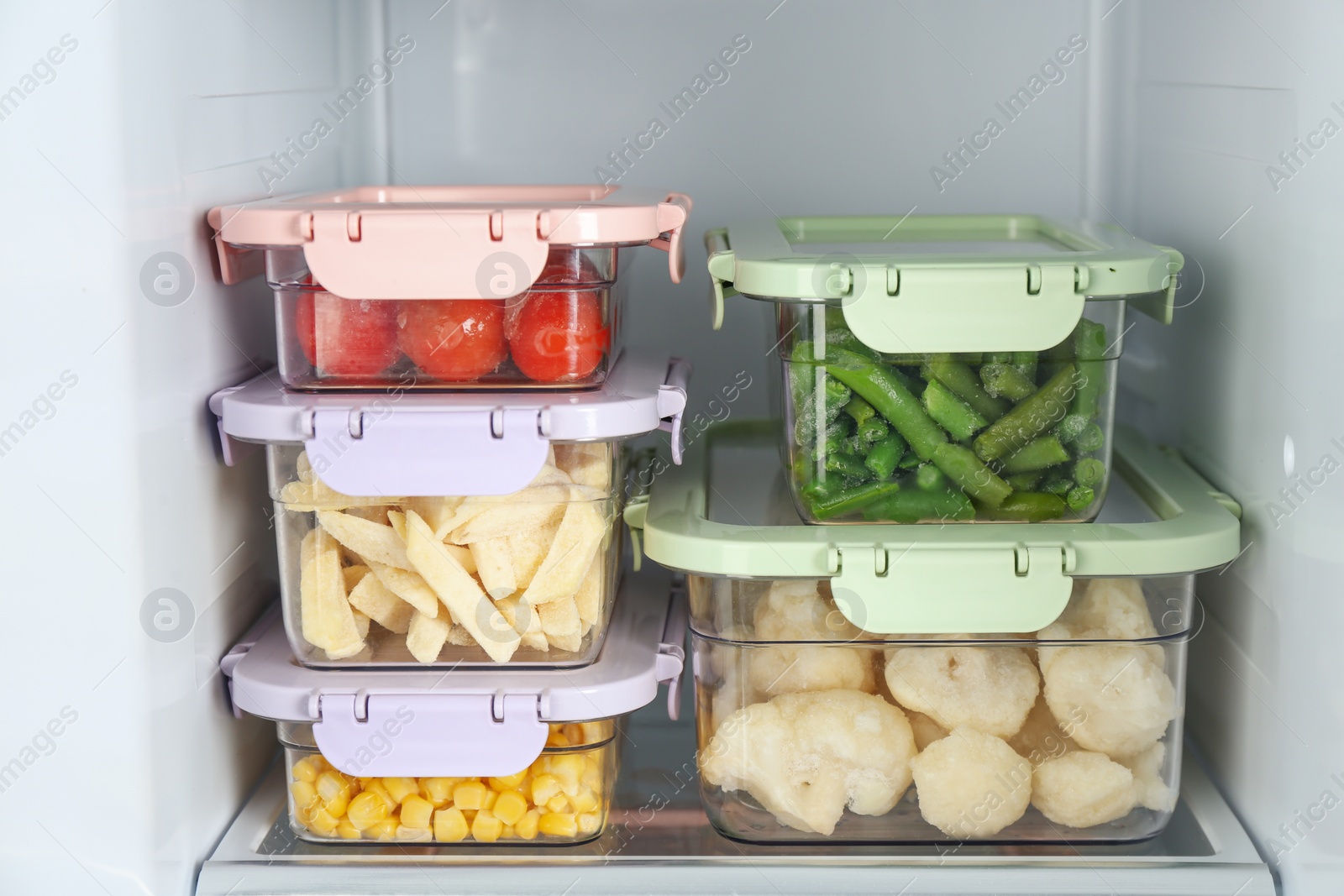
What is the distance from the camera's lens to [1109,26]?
108cm

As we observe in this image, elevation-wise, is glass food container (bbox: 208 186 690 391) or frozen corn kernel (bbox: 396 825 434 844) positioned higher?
glass food container (bbox: 208 186 690 391)

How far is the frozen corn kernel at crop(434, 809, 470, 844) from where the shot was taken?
2.60 feet

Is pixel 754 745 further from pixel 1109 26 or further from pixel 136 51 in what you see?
pixel 1109 26

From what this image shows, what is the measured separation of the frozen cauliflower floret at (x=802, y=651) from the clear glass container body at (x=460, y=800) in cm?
12

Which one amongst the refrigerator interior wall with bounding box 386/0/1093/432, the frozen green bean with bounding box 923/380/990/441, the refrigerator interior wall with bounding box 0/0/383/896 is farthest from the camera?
the refrigerator interior wall with bounding box 386/0/1093/432

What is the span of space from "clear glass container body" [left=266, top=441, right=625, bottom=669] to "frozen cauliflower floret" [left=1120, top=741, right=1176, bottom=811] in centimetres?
37

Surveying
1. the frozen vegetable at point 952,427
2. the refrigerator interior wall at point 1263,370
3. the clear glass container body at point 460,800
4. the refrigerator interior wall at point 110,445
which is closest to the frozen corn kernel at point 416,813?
the clear glass container body at point 460,800

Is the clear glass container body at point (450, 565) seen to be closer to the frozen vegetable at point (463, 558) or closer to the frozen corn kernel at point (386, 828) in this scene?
the frozen vegetable at point (463, 558)

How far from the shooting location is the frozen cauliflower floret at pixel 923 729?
779mm

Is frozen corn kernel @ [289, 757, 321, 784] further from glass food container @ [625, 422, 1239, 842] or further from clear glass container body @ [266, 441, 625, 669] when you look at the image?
glass food container @ [625, 422, 1239, 842]

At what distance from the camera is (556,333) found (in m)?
0.77

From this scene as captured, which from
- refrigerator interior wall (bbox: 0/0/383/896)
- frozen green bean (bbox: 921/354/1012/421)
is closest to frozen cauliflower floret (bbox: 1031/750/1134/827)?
frozen green bean (bbox: 921/354/1012/421)

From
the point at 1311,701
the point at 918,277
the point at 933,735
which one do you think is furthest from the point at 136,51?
the point at 1311,701

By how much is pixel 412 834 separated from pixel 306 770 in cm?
8
